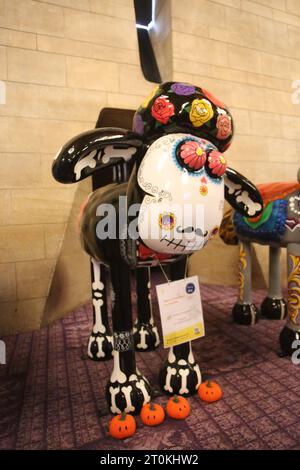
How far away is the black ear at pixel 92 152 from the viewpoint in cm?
78

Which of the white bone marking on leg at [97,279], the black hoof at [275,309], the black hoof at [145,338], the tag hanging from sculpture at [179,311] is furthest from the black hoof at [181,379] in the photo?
the black hoof at [275,309]

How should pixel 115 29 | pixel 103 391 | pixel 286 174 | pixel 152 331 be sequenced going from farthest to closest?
pixel 286 174, pixel 115 29, pixel 152 331, pixel 103 391

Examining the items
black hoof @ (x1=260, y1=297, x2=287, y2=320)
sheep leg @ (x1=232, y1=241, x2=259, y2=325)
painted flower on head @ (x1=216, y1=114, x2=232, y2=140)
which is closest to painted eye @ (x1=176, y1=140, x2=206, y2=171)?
painted flower on head @ (x1=216, y1=114, x2=232, y2=140)

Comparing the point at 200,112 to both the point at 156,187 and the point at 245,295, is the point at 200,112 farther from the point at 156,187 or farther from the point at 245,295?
the point at 245,295

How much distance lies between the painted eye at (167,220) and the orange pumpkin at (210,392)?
1.73ft

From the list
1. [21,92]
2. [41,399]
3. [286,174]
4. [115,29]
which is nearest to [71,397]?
[41,399]

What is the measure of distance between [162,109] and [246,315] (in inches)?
45.6

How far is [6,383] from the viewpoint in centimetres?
116

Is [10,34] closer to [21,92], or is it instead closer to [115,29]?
[21,92]

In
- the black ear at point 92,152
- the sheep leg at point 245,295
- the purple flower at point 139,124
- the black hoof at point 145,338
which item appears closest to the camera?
the black ear at point 92,152

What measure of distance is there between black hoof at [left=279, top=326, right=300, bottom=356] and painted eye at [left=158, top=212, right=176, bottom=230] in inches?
30.7

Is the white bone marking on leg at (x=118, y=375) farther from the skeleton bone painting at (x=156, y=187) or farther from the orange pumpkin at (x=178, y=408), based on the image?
the orange pumpkin at (x=178, y=408)
